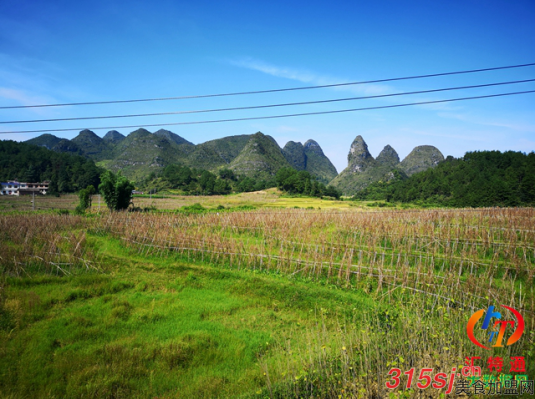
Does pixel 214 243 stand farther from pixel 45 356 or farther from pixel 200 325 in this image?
pixel 45 356

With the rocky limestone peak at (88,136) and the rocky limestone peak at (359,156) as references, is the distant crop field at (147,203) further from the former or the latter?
the rocky limestone peak at (88,136)

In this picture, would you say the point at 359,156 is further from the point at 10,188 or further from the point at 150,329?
the point at 150,329

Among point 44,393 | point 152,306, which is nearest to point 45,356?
point 44,393

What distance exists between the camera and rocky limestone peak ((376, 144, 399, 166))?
119188mm

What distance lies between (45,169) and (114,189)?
138 ft

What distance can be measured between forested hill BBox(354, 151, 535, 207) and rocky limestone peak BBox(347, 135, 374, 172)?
186 feet

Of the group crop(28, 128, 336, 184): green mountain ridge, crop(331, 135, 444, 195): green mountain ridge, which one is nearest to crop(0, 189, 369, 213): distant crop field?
crop(28, 128, 336, 184): green mountain ridge

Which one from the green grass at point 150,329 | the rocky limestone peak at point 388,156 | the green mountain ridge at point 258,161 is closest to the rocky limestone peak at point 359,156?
the rocky limestone peak at point 388,156

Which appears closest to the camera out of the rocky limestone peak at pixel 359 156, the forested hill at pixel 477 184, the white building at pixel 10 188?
the forested hill at pixel 477 184

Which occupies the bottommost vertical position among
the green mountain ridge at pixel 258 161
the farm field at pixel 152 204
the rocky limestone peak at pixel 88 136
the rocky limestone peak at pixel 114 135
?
the farm field at pixel 152 204

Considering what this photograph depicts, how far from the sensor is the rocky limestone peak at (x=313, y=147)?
625 ft

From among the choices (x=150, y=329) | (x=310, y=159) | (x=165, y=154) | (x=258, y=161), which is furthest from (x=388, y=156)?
(x=150, y=329)

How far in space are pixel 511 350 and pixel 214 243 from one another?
9572 mm

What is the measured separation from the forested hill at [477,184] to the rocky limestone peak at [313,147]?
431 ft
